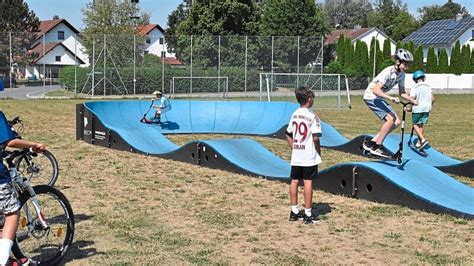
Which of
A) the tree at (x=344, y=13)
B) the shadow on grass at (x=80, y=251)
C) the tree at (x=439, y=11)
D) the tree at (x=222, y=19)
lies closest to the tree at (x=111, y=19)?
the tree at (x=222, y=19)

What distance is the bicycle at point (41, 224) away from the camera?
4.91 meters

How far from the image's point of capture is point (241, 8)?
182ft

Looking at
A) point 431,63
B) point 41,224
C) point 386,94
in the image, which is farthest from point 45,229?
point 431,63

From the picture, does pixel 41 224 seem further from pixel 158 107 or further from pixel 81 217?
pixel 158 107

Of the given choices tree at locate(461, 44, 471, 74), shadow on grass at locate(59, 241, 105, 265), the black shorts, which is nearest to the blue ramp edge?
the black shorts

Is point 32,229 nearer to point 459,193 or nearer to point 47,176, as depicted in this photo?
point 47,176

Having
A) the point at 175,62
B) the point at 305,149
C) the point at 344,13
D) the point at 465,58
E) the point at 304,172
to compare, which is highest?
the point at 344,13

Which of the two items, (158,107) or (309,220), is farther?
(158,107)

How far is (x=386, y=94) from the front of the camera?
8.96m

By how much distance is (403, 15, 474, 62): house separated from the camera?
258 ft

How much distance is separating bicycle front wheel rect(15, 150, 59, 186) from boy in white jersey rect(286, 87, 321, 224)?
3.63m

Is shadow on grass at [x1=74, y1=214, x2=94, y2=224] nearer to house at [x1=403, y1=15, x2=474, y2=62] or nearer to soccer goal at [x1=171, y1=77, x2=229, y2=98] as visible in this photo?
soccer goal at [x1=171, y1=77, x2=229, y2=98]

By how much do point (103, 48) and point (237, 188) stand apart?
26998mm

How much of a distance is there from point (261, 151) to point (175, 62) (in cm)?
2660
